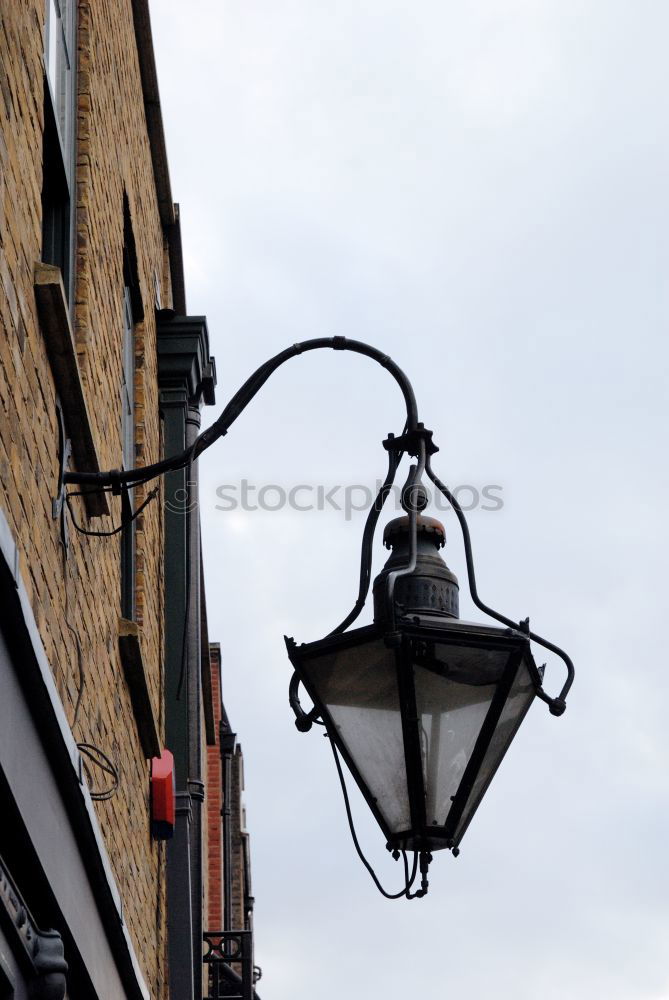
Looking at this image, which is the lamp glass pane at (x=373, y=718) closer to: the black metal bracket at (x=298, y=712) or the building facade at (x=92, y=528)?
the black metal bracket at (x=298, y=712)

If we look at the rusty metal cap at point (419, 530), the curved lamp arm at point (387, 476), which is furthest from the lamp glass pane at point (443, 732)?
the rusty metal cap at point (419, 530)

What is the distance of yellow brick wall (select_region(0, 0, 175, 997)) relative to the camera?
4.28 meters

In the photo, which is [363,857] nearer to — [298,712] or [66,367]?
[298,712]

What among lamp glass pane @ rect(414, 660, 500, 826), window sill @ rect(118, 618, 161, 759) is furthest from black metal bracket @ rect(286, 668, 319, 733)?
window sill @ rect(118, 618, 161, 759)

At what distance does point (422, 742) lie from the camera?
13.4 feet

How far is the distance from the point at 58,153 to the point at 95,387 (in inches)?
34.6

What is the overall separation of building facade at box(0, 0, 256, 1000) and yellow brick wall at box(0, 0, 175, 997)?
16 millimetres

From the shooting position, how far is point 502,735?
424 centimetres

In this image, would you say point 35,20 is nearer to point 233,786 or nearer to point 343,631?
point 343,631

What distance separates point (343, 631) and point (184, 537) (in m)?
5.22

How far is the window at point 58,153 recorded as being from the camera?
18.2 ft

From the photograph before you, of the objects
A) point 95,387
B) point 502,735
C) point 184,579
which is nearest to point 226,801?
point 184,579

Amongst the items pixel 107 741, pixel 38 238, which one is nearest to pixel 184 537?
pixel 107 741

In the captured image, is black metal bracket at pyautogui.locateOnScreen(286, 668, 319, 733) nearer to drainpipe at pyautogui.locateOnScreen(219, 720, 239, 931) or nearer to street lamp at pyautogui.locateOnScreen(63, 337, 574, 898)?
street lamp at pyautogui.locateOnScreen(63, 337, 574, 898)
